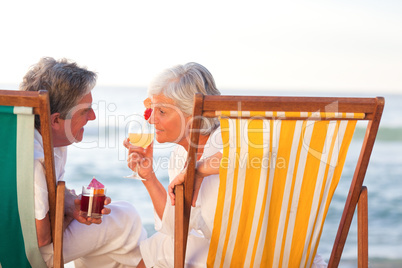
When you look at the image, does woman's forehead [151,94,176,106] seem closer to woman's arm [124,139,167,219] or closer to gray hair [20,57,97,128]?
woman's arm [124,139,167,219]

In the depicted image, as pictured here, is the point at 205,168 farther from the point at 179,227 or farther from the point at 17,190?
the point at 17,190

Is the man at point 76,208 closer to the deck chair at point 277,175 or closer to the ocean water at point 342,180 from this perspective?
the deck chair at point 277,175

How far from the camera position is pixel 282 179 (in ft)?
7.48

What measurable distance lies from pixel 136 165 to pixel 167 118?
11.7 inches

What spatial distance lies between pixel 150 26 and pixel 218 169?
57.0 ft

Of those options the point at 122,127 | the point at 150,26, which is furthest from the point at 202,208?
the point at 150,26

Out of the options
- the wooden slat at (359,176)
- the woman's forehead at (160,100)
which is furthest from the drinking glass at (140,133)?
the wooden slat at (359,176)

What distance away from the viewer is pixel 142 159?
2.74 metres

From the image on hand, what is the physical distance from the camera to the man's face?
2.64 m

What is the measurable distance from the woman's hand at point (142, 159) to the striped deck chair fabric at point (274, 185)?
57 cm

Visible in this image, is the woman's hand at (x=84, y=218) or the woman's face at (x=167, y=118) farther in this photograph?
the woman's face at (x=167, y=118)

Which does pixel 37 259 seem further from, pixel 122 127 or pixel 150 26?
pixel 150 26

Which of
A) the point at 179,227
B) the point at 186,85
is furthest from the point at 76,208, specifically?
the point at 186,85

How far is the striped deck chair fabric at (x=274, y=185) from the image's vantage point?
220cm
